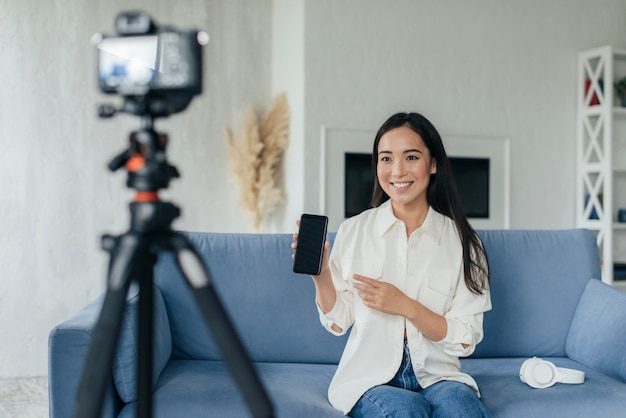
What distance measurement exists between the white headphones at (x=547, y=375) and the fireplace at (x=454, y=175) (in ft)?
6.79

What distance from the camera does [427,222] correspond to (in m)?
1.92

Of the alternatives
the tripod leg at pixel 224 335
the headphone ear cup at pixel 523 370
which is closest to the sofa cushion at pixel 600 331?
the headphone ear cup at pixel 523 370

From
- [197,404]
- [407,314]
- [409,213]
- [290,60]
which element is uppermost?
[290,60]

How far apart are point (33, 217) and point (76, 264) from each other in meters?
0.34

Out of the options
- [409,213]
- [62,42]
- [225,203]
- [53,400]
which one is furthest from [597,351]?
[62,42]

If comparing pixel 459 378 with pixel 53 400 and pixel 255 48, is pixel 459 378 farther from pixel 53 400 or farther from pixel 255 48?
pixel 255 48

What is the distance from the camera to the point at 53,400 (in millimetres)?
1747

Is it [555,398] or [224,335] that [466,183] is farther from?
[224,335]

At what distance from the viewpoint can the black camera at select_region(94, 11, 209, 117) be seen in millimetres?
764

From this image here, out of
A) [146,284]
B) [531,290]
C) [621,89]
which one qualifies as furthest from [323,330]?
[621,89]

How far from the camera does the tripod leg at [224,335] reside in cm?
71

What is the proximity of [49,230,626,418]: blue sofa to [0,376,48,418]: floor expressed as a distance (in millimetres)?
1166

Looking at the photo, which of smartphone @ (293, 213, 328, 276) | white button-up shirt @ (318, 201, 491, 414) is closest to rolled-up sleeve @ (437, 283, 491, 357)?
white button-up shirt @ (318, 201, 491, 414)

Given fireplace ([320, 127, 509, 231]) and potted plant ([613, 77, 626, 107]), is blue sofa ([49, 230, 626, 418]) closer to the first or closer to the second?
fireplace ([320, 127, 509, 231])
